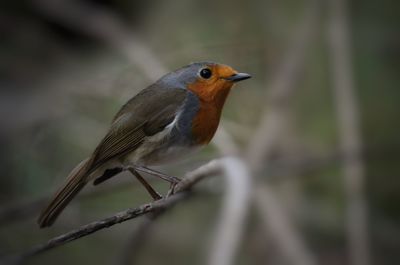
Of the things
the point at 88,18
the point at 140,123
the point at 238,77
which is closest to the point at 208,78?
the point at 238,77

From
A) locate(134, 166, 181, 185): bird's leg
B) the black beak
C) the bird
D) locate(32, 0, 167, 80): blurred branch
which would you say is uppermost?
locate(32, 0, 167, 80): blurred branch

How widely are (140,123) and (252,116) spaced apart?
3090 mm

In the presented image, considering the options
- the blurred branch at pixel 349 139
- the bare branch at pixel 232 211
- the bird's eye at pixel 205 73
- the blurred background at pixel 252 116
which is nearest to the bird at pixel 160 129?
the bird's eye at pixel 205 73

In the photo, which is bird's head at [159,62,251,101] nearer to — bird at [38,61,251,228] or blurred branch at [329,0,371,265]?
bird at [38,61,251,228]

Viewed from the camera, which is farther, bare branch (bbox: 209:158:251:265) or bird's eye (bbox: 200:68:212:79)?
bare branch (bbox: 209:158:251:265)

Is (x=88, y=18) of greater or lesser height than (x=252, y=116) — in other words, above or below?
above

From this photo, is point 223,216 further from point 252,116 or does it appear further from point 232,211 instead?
point 252,116

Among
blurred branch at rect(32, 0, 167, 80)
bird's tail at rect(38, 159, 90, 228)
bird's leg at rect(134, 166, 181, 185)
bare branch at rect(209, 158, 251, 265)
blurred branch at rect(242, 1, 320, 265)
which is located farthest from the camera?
blurred branch at rect(32, 0, 167, 80)

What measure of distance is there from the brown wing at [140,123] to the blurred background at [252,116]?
1313 mm

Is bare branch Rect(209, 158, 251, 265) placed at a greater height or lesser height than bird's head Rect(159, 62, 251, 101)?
lesser

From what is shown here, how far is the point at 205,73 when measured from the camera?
186cm

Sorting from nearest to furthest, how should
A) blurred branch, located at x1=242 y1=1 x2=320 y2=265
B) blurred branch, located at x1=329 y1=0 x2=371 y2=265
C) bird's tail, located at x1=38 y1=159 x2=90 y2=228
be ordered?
bird's tail, located at x1=38 y1=159 x2=90 y2=228 → blurred branch, located at x1=329 y1=0 x2=371 y2=265 → blurred branch, located at x1=242 y1=1 x2=320 y2=265

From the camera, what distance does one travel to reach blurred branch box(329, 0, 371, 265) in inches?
167

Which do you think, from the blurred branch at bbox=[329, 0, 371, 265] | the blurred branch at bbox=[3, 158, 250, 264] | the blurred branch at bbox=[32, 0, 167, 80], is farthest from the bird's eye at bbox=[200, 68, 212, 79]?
the blurred branch at bbox=[32, 0, 167, 80]
